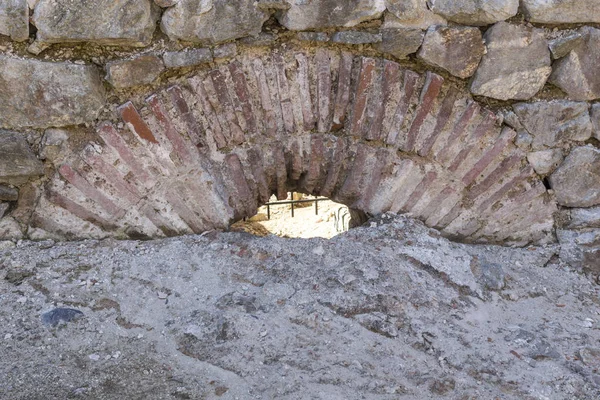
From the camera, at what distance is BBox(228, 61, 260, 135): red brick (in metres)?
2.09

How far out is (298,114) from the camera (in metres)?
2.22

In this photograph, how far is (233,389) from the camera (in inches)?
65.4

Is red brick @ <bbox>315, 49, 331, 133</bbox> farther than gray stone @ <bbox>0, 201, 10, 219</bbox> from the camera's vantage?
Yes

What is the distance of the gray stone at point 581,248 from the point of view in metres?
2.47

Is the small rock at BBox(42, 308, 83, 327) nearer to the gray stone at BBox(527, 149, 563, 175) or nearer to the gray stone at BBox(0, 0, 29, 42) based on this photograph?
the gray stone at BBox(0, 0, 29, 42)

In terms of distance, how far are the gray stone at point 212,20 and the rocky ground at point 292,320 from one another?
78 cm

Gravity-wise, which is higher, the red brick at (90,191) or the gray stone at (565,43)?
the gray stone at (565,43)

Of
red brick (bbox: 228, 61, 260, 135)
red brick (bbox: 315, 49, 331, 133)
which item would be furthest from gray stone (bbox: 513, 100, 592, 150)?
red brick (bbox: 228, 61, 260, 135)

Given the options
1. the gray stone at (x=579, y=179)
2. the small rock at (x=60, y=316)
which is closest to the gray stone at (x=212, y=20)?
the small rock at (x=60, y=316)

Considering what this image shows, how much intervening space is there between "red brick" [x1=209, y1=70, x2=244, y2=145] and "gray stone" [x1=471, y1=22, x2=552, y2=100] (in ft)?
3.06

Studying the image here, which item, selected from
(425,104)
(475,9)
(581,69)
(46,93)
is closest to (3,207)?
(46,93)

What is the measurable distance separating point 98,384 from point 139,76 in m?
1.03

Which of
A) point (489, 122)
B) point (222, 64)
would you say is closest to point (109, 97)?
point (222, 64)

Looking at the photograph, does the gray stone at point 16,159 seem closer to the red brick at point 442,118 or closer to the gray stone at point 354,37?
the gray stone at point 354,37
